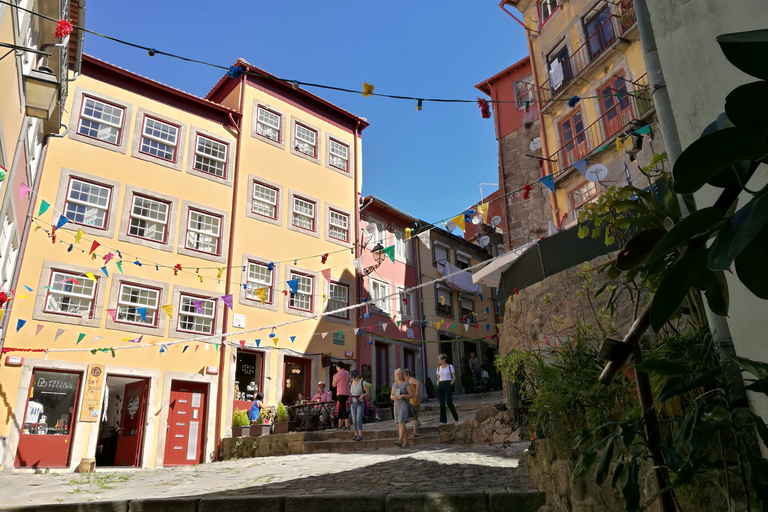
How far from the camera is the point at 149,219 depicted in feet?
52.9

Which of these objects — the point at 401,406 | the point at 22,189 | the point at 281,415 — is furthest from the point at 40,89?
the point at 281,415

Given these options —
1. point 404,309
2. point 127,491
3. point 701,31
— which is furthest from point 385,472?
point 404,309

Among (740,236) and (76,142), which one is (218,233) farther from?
(740,236)

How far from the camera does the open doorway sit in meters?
14.4

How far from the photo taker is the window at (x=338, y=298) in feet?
64.8

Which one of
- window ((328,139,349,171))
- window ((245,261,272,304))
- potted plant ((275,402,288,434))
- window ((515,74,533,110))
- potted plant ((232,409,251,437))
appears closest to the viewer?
potted plant ((275,402,288,434))

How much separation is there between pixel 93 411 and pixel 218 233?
619 cm

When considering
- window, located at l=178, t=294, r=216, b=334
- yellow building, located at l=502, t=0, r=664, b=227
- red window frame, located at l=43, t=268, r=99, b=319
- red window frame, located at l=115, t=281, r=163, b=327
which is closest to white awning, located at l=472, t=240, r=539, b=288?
yellow building, located at l=502, t=0, r=664, b=227

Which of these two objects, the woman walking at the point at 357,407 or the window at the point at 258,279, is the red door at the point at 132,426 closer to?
the window at the point at 258,279

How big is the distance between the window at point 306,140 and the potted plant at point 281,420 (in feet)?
32.4

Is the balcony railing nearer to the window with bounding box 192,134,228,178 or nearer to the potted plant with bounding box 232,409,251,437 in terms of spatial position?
the window with bounding box 192,134,228,178

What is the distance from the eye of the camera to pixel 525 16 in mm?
19250

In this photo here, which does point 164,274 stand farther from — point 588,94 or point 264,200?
point 588,94

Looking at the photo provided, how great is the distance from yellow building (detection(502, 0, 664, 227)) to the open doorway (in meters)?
12.2
